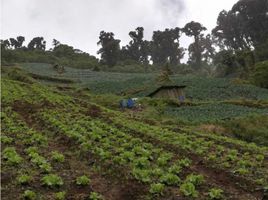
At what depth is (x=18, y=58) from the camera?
105062 mm

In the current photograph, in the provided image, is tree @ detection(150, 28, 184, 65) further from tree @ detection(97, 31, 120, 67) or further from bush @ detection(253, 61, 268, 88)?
bush @ detection(253, 61, 268, 88)

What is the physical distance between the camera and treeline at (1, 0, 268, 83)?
286ft

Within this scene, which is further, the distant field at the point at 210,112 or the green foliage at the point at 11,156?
the distant field at the point at 210,112

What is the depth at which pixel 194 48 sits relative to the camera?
132 meters

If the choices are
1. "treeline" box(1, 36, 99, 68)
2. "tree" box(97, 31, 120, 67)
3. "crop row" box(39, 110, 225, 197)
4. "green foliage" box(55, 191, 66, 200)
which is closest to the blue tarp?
"crop row" box(39, 110, 225, 197)

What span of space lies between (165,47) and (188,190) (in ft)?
408

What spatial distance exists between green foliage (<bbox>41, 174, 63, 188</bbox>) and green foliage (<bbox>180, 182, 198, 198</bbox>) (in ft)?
11.9

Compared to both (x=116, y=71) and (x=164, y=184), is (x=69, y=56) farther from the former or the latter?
(x=164, y=184)

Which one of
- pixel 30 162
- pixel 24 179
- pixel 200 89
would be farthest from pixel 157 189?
pixel 200 89

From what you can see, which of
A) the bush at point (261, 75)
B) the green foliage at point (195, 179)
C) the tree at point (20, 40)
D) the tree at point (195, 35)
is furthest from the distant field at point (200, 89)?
the tree at point (20, 40)

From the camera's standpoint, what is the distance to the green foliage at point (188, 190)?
14.6 meters

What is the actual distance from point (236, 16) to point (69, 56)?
41.4m

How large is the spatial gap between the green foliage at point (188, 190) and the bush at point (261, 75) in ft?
176

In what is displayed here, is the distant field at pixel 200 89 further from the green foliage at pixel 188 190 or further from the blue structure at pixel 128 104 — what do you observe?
the green foliage at pixel 188 190
